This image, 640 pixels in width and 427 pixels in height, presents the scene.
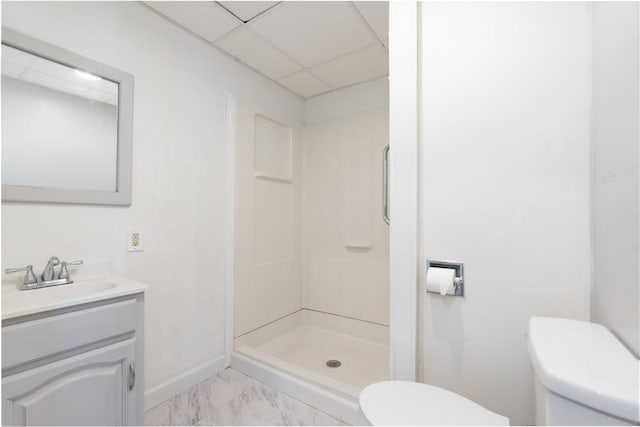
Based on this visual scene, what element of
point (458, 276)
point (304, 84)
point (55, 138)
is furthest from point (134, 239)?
point (304, 84)

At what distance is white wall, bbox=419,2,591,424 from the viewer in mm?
875

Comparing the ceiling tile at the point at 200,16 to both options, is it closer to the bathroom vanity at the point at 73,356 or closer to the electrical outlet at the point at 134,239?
the electrical outlet at the point at 134,239

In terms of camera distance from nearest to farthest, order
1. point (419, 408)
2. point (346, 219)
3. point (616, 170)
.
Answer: point (616, 170), point (419, 408), point (346, 219)

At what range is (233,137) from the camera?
6.85 ft

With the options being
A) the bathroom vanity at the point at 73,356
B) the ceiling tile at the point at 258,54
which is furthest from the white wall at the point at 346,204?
the bathroom vanity at the point at 73,356

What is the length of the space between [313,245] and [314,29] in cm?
176

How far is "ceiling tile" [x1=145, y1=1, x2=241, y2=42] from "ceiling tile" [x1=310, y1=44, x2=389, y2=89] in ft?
2.41

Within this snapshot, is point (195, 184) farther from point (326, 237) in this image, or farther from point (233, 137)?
point (326, 237)

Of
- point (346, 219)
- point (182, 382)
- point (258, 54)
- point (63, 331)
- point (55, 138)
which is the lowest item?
point (182, 382)

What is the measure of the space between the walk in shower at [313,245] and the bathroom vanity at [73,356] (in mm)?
934

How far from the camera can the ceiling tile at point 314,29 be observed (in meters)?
1.61

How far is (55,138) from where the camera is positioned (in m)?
1.29

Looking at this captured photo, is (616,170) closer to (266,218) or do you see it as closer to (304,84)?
(266,218)

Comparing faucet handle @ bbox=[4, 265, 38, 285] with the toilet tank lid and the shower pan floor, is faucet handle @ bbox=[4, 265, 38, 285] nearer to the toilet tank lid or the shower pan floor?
the shower pan floor
